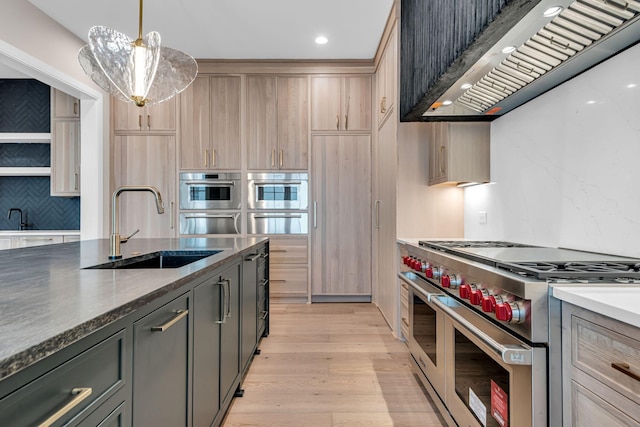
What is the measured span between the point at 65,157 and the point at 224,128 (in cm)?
191

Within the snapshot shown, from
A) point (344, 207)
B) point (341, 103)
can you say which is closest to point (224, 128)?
point (341, 103)

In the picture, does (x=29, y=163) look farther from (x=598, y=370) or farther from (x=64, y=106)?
(x=598, y=370)

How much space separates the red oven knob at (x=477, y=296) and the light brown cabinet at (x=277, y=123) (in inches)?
118

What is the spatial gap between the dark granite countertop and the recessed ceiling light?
57.2 inches

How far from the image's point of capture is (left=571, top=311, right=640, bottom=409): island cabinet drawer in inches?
28.7

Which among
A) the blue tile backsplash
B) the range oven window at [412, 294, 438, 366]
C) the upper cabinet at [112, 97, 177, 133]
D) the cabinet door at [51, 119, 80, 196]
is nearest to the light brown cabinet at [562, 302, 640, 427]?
the range oven window at [412, 294, 438, 366]

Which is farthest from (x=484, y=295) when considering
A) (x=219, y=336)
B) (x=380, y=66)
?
(x=380, y=66)

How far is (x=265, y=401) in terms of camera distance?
1983 mm

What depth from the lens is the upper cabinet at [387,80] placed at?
301 centimetres

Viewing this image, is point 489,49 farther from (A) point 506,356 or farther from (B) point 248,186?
(B) point 248,186

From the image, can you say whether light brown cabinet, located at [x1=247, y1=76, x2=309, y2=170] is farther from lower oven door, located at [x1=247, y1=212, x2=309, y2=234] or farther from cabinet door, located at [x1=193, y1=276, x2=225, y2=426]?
cabinet door, located at [x1=193, y1=276, x2=225, y2=426]

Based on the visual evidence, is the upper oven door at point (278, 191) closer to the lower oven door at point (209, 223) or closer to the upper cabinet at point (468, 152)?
the lower oven door at point (209, 223)

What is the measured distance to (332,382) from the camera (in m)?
2.20

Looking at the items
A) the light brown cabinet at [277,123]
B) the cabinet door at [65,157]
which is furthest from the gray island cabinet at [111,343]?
the cabinet door at [65,157]
